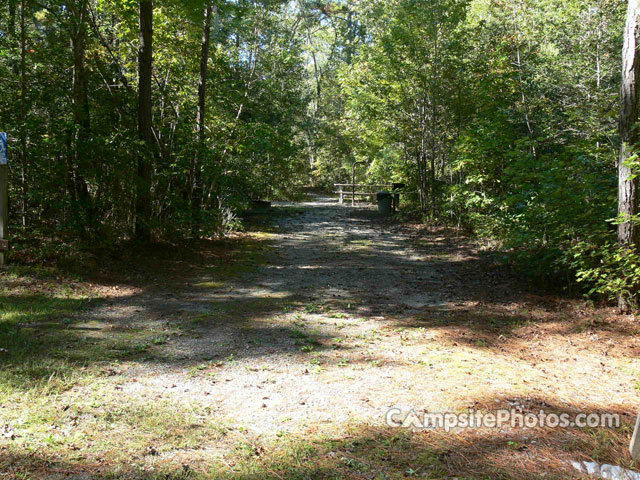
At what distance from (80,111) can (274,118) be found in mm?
9749

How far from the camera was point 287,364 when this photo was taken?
13.9 ft

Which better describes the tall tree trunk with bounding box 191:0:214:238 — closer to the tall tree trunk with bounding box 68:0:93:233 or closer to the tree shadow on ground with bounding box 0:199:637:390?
the tree shadow on ground with bounding box 0:199:637:390

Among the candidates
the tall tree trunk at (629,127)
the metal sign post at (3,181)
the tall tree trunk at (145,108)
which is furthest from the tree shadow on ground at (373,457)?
the tall tree trunk at (145,108)

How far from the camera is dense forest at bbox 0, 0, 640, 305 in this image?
A: 645 cm

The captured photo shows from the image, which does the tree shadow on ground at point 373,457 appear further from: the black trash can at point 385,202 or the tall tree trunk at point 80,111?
the black trash can at point 385,202

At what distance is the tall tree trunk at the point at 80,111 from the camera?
23.5 ft

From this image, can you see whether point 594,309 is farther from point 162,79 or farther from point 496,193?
point 162,79

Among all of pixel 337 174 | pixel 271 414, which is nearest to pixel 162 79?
pixel 271 414

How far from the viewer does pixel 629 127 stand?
17.4 ft

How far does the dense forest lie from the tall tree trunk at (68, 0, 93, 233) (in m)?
0.03

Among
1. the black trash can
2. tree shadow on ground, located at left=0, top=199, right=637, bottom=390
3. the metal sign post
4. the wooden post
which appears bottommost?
the wooden post


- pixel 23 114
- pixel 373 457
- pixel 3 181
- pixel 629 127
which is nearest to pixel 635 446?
pixel 373 457

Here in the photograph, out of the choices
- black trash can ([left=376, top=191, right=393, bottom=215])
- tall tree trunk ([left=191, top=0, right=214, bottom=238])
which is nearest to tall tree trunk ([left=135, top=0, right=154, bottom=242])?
tall tree trunk ([left=191, top=0, right=214, bottom=238])

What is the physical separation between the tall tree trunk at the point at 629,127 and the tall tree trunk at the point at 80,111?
702 cm
